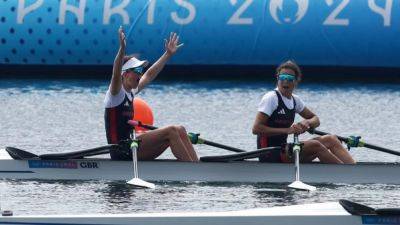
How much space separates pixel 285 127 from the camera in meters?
20.6

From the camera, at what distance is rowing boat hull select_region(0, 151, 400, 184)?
20391 mm

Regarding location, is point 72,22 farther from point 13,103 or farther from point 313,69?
point 13,103

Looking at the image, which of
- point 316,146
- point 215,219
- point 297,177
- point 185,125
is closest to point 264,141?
point 316,146

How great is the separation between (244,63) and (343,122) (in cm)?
1573

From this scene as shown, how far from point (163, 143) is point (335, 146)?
2.55m

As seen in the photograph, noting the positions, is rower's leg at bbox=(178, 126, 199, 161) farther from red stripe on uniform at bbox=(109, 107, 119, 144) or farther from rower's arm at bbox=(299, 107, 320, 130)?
rower's arm at bbox=(299, 107, 320, 130)

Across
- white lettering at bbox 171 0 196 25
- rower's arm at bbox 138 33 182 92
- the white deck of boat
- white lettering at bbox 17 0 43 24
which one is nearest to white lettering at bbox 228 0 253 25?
white lettering at bbox 171 0 196 25

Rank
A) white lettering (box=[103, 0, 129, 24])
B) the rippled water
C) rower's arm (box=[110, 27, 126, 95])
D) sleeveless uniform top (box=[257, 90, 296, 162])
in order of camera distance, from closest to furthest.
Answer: the rippled water, rower's arm (box=[110, 27, 126, 95]), sleeveless uniform top (box=[257, 90, 296, 162]), white lettering (box=[103, 0, 129, 24])

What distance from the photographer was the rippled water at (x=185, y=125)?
62.4 feet

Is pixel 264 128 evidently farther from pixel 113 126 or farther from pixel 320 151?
pixel 113 126

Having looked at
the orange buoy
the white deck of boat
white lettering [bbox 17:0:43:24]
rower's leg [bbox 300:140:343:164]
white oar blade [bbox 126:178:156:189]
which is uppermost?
white lettering [bbox 17:0:43:24]

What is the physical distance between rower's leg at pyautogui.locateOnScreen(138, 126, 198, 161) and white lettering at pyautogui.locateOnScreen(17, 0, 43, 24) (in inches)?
1163

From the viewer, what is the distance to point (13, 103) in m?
37.2

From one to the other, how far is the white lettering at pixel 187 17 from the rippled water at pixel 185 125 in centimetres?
400
